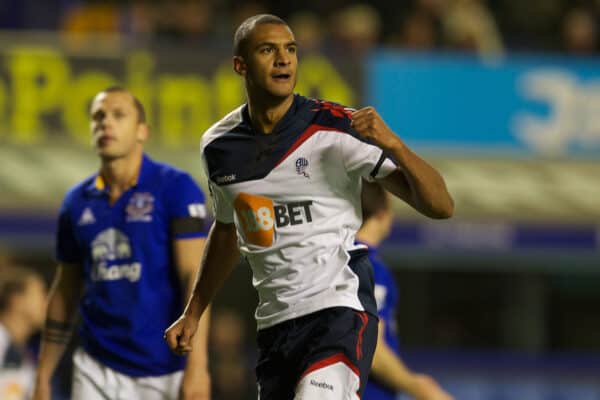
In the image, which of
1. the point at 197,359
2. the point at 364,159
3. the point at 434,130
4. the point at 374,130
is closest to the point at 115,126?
the point at 197,359

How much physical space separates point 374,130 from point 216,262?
4.30ft

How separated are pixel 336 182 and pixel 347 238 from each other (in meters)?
Answer: 0.24

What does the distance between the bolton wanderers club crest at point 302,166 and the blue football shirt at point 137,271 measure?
145 centimetres

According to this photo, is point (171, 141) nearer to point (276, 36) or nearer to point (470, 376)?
point (470, 376)

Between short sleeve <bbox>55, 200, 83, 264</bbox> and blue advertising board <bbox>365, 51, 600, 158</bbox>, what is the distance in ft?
24.0

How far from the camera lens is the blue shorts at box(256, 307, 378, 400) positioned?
16.1 ft

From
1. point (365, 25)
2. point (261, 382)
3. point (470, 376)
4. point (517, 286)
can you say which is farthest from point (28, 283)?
point (517, 286)

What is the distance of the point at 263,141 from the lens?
5.20 m

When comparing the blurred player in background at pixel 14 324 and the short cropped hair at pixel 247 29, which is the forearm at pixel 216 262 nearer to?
the short cropped hair at pixel 247 29

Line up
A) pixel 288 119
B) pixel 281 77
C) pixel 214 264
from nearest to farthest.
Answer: pixel 281 77 < pixel 288 119 < pixel 214 264

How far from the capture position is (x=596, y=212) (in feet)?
46.2

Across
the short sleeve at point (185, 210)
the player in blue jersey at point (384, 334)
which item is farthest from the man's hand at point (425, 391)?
the short sleeve at point (185, 210)

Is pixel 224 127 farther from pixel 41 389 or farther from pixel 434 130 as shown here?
pixel 434 130

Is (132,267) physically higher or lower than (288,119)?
lower
